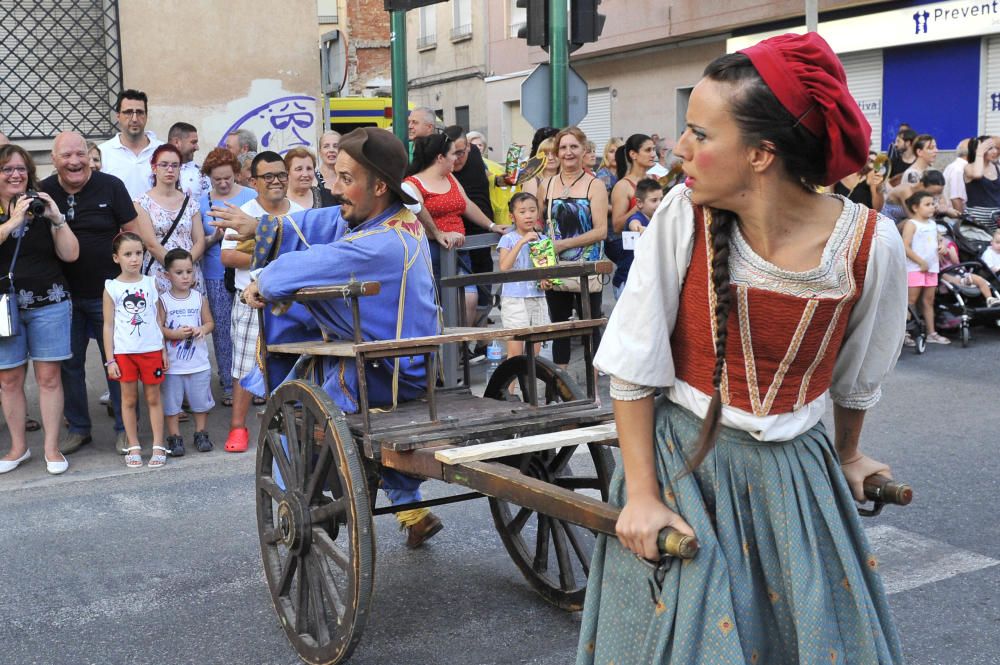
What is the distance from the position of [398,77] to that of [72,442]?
15.4 ft

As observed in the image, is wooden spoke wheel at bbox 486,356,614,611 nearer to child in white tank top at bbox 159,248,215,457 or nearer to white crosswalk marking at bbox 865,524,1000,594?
white crosswalk marking at bbox 865,524,1000,594

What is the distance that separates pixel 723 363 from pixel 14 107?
10.8 m

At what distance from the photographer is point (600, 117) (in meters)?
28.4

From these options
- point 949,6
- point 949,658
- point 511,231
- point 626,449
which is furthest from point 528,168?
point 949,6

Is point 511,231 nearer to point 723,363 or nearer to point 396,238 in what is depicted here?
point 396,238

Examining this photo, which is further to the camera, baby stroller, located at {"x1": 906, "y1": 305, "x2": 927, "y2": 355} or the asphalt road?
baby stroller, located at {"x1": 906, "y1": 305, "x2": 927, "y2": 355}

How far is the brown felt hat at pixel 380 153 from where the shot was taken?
4121 millimetres

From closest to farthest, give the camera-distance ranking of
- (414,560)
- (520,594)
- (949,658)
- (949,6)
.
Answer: (949,658), (520,594), (414,560), (949,6)

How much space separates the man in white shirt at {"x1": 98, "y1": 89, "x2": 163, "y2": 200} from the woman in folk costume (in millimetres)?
6557

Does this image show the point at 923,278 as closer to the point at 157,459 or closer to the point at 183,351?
the point at 183,351

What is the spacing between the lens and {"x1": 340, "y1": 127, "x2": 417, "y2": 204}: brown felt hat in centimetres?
412

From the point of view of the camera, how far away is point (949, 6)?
18984 millimetres

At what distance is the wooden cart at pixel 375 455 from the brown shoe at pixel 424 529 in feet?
1.32

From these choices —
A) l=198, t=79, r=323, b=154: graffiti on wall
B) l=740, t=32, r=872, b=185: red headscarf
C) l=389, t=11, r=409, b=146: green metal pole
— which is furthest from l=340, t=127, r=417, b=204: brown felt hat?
l=198, t=79, r=323, b=154: graffiti on wall
